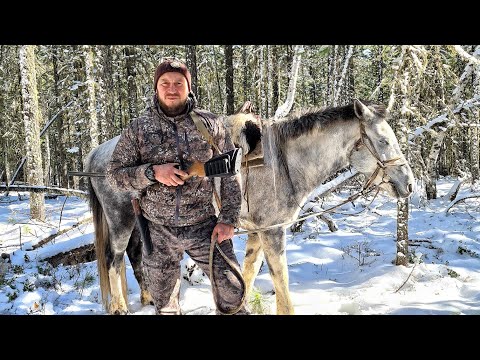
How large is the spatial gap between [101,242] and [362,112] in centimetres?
340

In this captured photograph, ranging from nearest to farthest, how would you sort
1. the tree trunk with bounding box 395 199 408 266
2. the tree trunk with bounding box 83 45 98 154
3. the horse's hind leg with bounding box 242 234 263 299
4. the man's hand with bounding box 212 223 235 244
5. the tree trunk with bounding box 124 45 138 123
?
the man's hand with bounding box 212 223 235 244 < the horse's hind leg with bounding box 242 234 263 299 < the tree trunk with bounding box 395 199 408 266 < the tree trunk with bounding box 83 45 98 154 < the tree trunk with bounding box 124 45 138 123

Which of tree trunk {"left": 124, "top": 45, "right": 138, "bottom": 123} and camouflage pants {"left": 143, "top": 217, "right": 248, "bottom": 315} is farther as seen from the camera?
tree trunk {"left": 124, "top": 45, "right": 138, "bottom": 123}

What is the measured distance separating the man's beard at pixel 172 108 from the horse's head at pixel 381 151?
6.37 ft

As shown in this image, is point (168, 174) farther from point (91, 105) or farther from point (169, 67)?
point (91, 105)

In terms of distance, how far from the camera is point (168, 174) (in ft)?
7.27

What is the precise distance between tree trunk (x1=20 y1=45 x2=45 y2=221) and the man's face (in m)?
8.82

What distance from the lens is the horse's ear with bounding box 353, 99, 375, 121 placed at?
3.56 m

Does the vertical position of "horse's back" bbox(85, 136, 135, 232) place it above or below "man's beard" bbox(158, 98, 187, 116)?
below

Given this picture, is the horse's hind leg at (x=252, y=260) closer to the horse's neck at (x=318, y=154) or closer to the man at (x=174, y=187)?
the horse's neck at (x=318, y=154)

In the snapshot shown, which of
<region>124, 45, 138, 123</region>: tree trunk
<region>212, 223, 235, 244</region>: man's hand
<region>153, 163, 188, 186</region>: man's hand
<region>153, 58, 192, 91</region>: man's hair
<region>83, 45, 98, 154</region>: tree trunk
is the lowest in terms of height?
<region>212, 223, 235, 244</region>: man's hand

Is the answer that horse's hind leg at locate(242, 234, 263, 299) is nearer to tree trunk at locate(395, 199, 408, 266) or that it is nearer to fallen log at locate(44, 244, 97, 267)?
tree trunk at locate(395, 199, 408, 266)

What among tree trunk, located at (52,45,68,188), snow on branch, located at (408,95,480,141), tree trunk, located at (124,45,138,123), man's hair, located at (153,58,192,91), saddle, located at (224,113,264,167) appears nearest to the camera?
man's hair, located at (153,58,192,91)

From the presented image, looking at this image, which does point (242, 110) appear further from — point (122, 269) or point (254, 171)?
point (122, 269)

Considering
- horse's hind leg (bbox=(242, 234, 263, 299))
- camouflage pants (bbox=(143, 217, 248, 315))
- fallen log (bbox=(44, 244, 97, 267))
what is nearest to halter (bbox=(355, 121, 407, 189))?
horse's hind leg (bbox=(242, 234, 263, 299))
